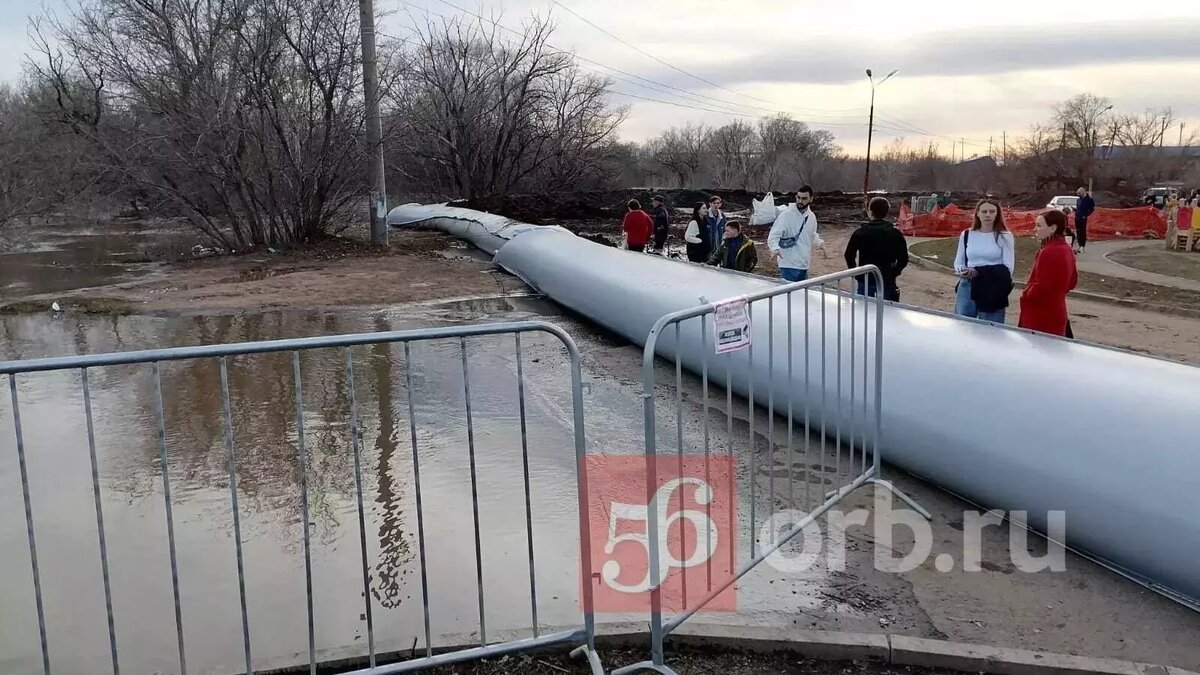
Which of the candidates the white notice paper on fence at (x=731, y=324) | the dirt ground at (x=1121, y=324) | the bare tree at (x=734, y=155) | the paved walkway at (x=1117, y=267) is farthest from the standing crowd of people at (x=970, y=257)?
the bare tree at (x=734, y=155)

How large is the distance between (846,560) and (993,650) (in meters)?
0.84

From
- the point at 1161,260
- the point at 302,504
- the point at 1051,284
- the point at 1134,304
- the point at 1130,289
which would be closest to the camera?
the point at 302,504

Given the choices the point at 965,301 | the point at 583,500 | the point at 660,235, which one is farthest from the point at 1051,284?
the point at 660,235

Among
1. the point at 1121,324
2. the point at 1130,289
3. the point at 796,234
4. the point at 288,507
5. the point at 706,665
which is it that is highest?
the point at 796,234

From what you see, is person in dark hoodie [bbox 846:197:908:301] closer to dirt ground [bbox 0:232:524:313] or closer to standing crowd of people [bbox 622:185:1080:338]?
standing crowd of people [bbox 622:185:1080:338]

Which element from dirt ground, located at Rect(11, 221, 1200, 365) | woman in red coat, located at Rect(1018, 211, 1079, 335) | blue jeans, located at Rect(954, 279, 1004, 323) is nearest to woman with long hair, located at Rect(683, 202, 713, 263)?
dirt ground, located at Rect(11, 221, 1200, 365)

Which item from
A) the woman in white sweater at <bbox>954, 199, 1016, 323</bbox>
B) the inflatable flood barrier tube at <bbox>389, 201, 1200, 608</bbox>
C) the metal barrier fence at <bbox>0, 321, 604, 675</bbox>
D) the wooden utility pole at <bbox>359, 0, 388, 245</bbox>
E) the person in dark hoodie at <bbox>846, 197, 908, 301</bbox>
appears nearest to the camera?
the metal barrier fence at <bbox>0, 321, 604, 675</bbox>

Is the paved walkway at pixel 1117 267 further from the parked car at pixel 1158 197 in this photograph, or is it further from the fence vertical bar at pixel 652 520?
the parked car at pixel 1158 197

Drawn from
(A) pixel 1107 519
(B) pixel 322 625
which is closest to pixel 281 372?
(B) pixel 322 625

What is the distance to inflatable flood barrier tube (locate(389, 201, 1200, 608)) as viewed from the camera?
133 inches

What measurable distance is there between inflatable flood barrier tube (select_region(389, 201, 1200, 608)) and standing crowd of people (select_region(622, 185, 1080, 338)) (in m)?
0.53

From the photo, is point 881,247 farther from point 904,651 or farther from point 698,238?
point 904,651

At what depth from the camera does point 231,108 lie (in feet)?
54.1

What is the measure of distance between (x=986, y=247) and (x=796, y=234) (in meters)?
2.24
